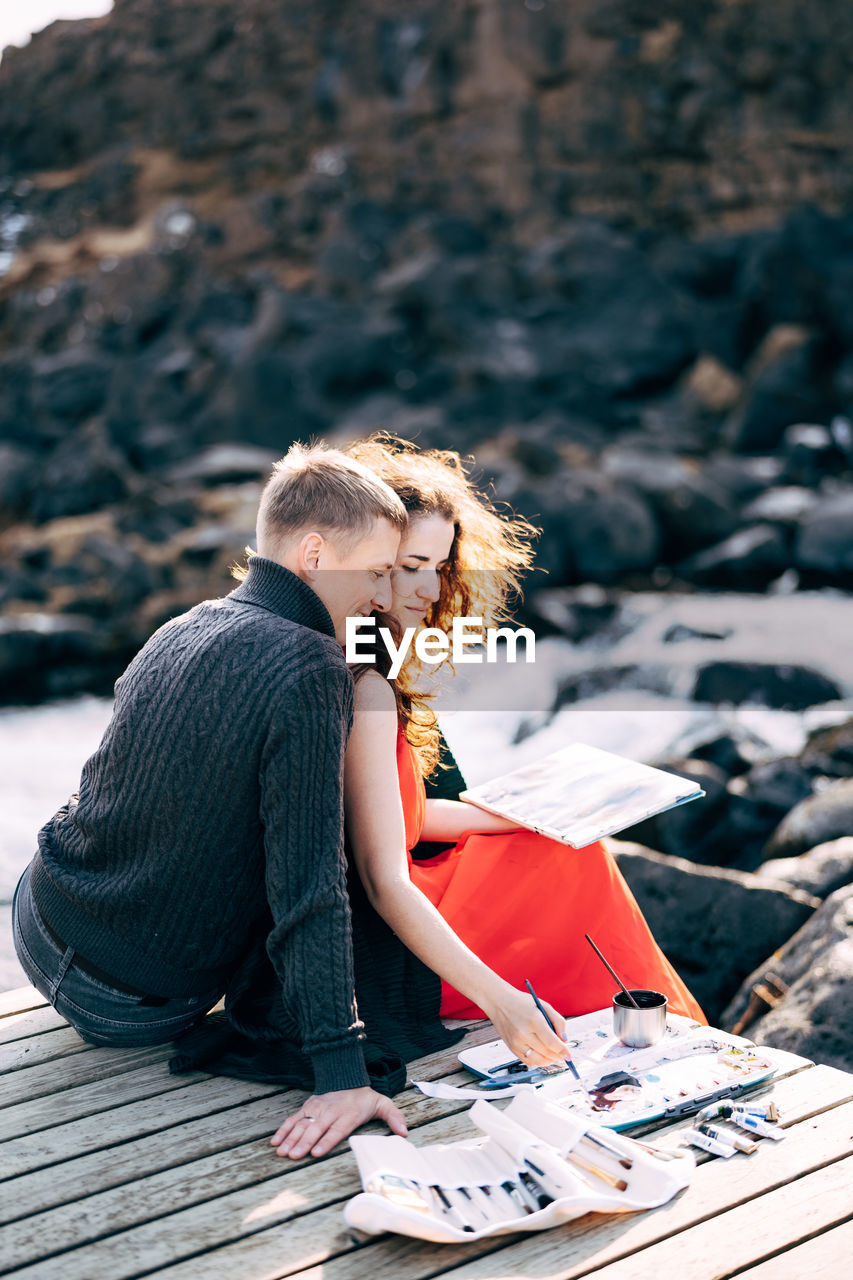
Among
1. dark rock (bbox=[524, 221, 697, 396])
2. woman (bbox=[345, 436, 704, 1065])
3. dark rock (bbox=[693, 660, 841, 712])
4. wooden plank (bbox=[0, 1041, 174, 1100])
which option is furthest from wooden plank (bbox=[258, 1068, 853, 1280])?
dark rock (bbox=[524, 221, 697, 396])

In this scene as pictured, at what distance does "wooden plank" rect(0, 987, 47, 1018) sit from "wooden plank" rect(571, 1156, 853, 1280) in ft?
4.88

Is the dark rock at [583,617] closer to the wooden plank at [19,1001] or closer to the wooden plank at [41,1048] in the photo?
the wooden plank at [19,1001]

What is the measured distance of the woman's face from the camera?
272cm

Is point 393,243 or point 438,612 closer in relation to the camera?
point 438,612

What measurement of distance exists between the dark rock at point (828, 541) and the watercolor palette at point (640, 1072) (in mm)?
11614

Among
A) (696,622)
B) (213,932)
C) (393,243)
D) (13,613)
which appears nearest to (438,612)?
(213,932)

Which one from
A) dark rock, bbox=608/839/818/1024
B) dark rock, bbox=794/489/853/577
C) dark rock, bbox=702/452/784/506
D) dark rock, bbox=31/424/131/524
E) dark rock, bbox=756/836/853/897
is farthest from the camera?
dark rock, bbox=31/424/131/524

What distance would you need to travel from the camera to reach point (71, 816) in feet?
8.05

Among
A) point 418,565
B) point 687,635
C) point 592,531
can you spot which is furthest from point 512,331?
point 418,565

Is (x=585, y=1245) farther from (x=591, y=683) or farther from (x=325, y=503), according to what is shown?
(x=591, y=683)

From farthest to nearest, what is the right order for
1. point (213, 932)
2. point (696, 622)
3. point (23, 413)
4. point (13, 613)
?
point (23, 413), point (13, 613), point (696, 622), point (213, 932)

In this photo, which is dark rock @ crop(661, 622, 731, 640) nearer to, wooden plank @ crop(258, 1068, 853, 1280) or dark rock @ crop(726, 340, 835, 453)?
dark rock @ crop(726, 340, 835, 453)

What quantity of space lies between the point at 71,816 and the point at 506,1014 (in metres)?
0.95

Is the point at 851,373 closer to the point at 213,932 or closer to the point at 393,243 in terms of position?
the point at 393,243
